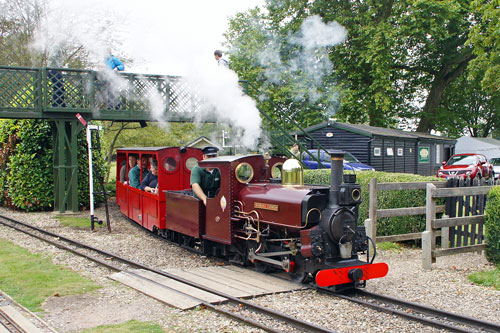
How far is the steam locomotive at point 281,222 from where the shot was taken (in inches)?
252

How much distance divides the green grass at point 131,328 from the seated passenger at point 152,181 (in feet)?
18.7

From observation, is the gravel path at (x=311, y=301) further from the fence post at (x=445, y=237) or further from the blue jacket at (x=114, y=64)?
the blue jacket at (x=114, y=64)

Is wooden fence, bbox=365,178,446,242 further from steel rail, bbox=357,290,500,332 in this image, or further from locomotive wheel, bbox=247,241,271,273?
steel rail, bbox=357,290,500,332

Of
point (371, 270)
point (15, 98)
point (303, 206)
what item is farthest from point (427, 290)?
point (15, 98)

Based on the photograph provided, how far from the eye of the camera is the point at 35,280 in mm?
7102

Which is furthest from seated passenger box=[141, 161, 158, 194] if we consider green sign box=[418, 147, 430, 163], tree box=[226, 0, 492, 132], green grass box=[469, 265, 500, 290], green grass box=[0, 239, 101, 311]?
green sign box=[418, 147, 430, 163]

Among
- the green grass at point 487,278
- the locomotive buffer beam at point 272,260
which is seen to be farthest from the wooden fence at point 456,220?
the locomotive buffer beam at point 272,260

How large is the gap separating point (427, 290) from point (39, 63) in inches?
861

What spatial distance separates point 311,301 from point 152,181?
608 cm

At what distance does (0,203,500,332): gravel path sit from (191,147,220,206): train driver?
1255 mm

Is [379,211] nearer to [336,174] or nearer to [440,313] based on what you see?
[336,174]

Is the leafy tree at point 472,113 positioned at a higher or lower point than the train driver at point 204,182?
higher

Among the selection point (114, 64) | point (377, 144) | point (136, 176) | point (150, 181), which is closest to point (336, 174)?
point (150, 181)

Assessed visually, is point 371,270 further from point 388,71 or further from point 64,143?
point 388,71
